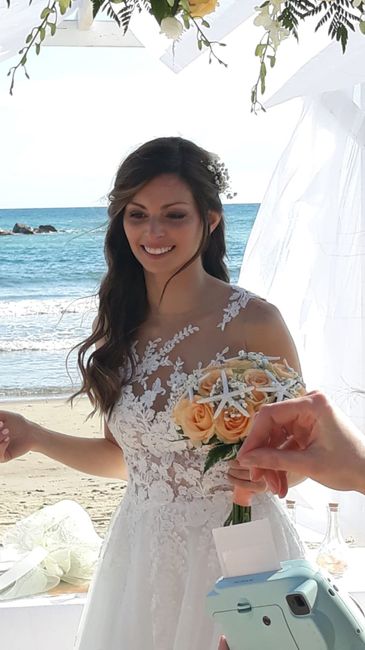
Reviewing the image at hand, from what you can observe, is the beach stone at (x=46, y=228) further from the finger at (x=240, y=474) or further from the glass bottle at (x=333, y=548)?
the finger at (x=240, y=474)

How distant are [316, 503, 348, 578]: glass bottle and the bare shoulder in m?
0.92

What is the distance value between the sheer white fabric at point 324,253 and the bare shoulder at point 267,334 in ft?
2.55

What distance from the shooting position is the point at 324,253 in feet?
9.97

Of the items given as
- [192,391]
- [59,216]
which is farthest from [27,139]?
[192,391]

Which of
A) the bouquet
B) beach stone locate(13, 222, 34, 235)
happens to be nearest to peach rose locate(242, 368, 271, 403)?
the bouquet

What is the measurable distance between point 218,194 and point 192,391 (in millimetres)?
1024

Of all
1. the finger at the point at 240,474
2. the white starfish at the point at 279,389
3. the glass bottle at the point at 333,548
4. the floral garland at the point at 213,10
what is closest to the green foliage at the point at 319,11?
the floral garland at the point at 213,10

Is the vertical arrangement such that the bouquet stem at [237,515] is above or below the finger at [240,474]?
below

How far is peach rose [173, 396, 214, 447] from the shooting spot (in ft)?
4.84

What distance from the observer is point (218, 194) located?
95.7 inches

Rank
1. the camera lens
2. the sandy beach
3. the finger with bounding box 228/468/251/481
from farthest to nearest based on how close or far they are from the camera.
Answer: the sandy beach < the finger with bounding box 228/468/251/481 < the camera lens

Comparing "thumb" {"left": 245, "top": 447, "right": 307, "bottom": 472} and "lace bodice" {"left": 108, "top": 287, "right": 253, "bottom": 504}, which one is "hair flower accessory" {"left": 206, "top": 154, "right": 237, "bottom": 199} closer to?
"lace bodice" {"left": 108, "top": 287, "right": 253, "bottom": 504}

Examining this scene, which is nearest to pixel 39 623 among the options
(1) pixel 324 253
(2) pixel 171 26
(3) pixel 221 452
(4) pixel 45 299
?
(1) pixel 324 253

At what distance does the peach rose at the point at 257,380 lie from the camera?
4.95 feet
